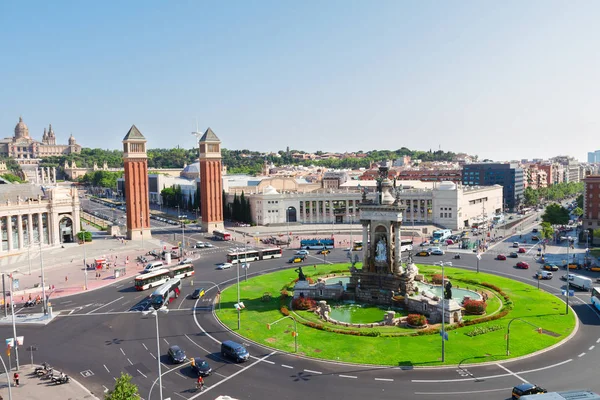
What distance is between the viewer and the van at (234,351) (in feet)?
134

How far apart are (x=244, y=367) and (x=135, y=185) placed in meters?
88.5

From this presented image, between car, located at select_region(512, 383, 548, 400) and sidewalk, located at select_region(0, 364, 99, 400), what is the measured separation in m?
30.0

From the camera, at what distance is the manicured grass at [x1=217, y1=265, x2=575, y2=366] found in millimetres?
41531

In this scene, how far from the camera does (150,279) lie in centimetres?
6925

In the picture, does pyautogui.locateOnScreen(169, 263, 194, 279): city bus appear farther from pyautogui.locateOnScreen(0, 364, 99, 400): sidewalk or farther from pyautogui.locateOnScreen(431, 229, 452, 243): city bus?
pyautogui.locateOnScreen(431, 229, 452, 243): city bus

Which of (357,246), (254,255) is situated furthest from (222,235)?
(357,246)

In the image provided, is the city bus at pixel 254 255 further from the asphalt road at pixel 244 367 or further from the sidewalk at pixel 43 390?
the sidewalk at pixel 43 390

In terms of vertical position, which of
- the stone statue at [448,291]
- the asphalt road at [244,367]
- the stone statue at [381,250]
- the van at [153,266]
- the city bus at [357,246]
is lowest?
the city bus at [357,246]

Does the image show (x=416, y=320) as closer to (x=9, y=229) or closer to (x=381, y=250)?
(x=381, y=250)

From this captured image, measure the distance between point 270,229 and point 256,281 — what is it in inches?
2310

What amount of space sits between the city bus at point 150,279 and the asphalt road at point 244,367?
35.1ft

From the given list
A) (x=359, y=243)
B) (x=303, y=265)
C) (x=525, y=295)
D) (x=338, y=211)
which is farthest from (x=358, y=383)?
(x=338, y=211)

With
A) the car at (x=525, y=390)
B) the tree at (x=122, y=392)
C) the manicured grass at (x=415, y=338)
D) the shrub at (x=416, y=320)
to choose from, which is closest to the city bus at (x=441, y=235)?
the manicured grass at (x=415, y=338)

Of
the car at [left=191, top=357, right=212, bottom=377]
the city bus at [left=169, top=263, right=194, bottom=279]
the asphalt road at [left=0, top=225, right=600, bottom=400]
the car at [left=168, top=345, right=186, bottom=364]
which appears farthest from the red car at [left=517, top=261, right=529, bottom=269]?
the car at [left=168, top=345, right=186, bottom=364]
